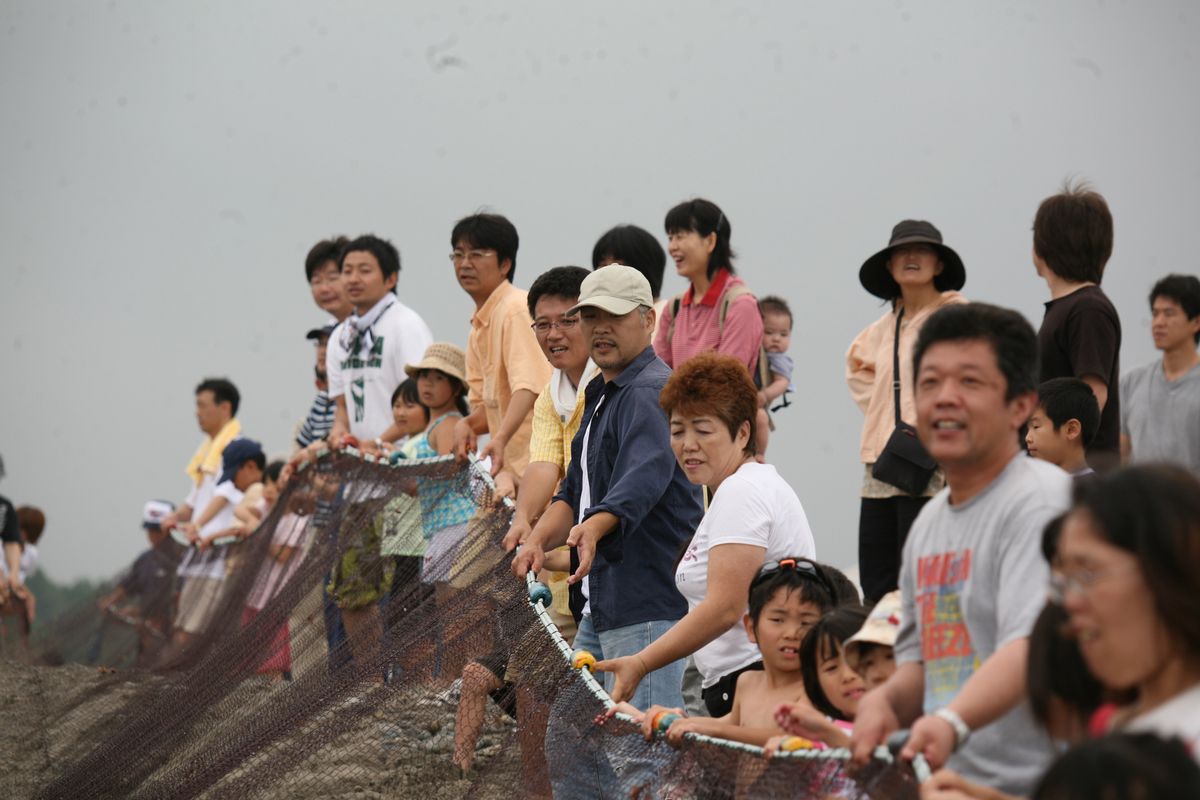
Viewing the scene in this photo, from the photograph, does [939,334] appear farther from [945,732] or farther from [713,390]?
[713,390]

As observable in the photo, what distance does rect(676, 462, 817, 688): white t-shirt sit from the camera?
380 centimetres

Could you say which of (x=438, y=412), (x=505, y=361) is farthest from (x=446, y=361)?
(x=505, y=361)

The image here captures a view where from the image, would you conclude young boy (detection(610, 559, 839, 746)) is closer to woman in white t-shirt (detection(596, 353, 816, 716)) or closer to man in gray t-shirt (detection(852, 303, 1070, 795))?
woman in white t-shirt (detection(596, 353, 816, 716))

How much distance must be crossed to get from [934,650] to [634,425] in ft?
6.19

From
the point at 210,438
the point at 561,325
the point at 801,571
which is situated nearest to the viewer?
the point at 801,571

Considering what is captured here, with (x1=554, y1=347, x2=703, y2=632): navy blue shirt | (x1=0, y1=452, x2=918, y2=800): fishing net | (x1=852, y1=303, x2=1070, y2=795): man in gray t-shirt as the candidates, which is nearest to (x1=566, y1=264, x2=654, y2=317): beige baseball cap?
(x1=554, y1=347, x2=703, y2=632): navy blue shirt

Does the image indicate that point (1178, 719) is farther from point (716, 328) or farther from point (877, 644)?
point (716, 328)

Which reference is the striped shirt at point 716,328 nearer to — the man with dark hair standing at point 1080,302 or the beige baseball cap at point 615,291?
the man with dark hair standing at point 1080,302

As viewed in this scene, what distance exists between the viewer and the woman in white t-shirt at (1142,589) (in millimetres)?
1863

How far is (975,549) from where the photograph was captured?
2447mm

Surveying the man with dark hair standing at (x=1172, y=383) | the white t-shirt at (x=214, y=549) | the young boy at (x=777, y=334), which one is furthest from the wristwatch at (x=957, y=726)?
the white t-shirt at (x=214, y=549)

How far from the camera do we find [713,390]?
397 centimetres

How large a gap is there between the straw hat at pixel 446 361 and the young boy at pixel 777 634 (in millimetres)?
2958

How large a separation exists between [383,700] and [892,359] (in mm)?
2012
